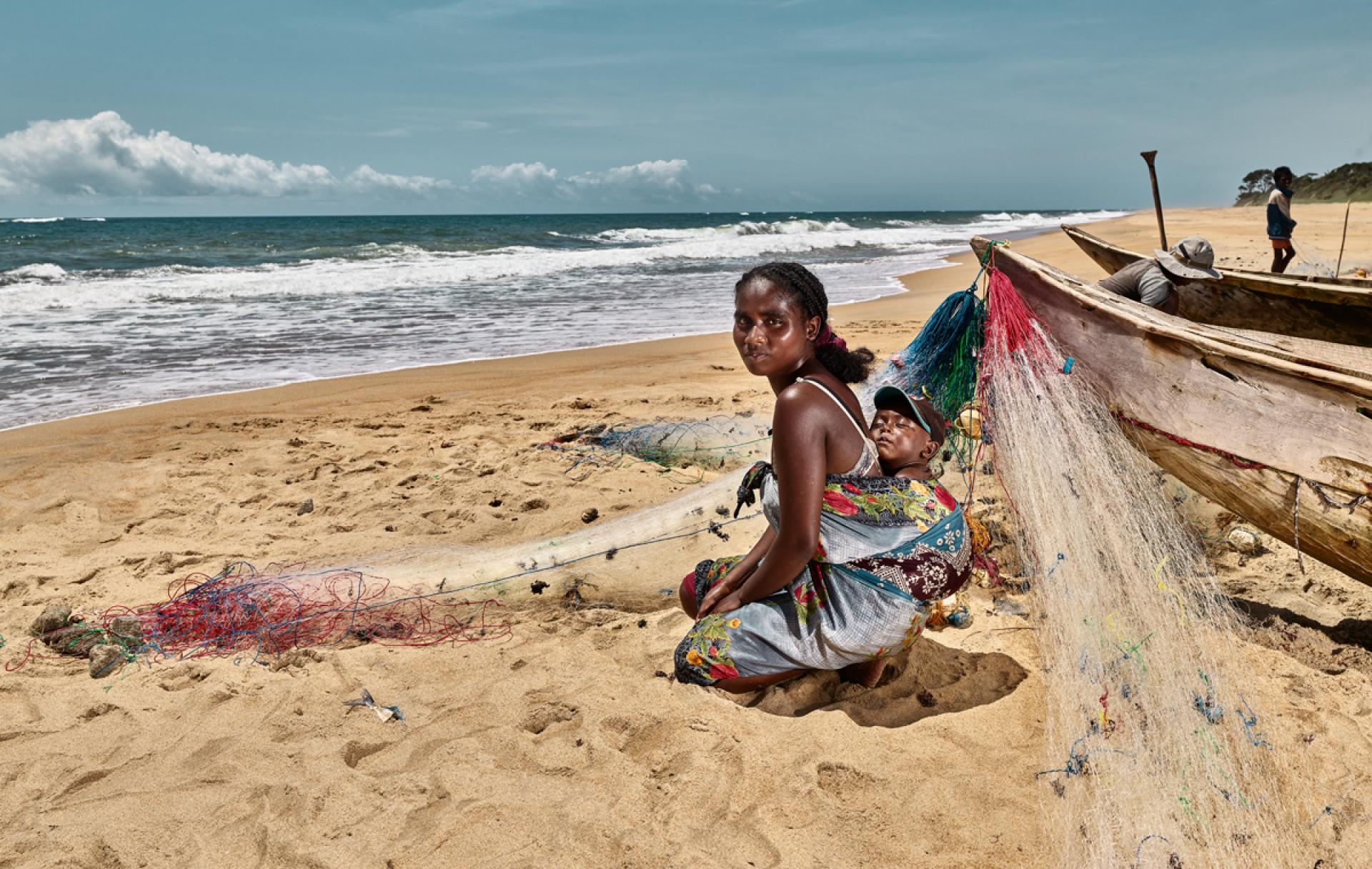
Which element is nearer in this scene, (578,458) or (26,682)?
(26,682)

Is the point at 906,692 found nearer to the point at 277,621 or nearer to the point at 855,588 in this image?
the point at 855,588

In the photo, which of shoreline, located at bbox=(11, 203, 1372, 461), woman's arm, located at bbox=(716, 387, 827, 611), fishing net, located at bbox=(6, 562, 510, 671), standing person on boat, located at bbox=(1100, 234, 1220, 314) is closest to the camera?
woman's arm, located at bbox=(716, 387, 827, 611)

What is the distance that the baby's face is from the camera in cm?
272

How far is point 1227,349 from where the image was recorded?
2713 mm

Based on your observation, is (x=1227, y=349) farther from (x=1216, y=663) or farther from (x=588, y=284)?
(x=588, y=284)

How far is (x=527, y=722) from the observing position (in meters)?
2.68

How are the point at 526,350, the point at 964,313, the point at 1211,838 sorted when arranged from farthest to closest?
the point at 526,350, the point at 964,313, the point at 1211,838

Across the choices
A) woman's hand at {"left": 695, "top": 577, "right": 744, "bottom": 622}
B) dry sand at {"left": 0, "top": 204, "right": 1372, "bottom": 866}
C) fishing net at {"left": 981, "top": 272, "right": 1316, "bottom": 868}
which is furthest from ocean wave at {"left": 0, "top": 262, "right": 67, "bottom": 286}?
fishing net at {"left": 981, "top": 272, "right": 1316, "bottom": 868}

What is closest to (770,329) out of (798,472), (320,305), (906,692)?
(798,472)

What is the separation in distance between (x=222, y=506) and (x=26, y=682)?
1.87 meters

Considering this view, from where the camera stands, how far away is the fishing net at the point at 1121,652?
6.66 ft

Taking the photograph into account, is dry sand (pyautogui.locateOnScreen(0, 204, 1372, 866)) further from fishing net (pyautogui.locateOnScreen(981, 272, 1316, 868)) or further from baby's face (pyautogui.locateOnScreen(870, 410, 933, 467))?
baby's face (pyautogui.locateOnScreen(870, 410, 933, 467))

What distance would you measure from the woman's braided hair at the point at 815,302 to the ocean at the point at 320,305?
6.76m

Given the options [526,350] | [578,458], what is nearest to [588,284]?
[526,350]
